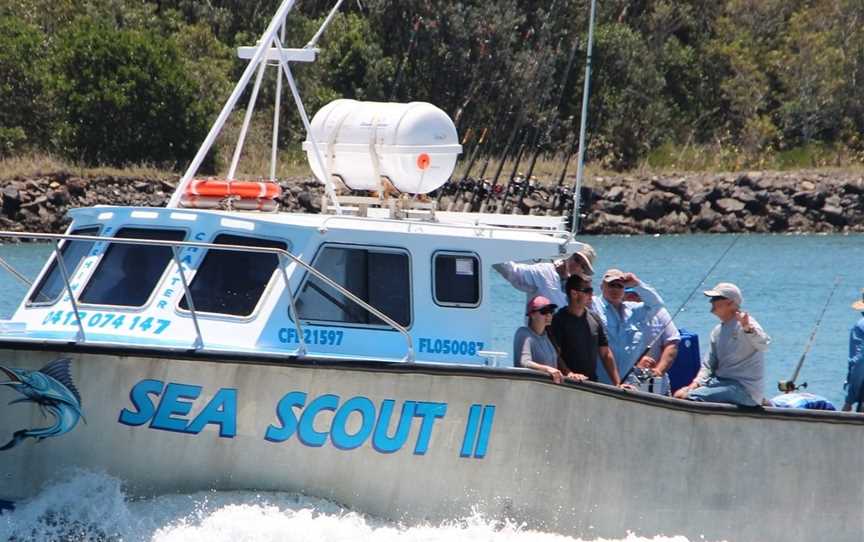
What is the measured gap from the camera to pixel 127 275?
1039 cm

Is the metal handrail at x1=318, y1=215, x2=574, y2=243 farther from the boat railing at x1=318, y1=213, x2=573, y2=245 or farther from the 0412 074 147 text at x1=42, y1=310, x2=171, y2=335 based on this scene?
the 0412 074 147 text at x1=42, y1=310, x2=171, y2=335

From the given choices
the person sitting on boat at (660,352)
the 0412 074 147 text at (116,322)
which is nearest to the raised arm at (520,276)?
the person sitting on boat at (660,352)

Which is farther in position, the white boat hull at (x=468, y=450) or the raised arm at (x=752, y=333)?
the raised arm at (x=752, y=333)

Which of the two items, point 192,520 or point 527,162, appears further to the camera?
point 527,162

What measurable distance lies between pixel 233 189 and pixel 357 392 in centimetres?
199

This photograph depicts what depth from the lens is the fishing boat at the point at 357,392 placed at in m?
9.74

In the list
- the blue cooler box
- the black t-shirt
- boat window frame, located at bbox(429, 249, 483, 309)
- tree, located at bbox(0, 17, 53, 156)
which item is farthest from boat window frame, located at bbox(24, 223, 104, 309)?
tree, located at bbox(0, 17, 53, 156)

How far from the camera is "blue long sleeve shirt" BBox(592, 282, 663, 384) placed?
11242 mm

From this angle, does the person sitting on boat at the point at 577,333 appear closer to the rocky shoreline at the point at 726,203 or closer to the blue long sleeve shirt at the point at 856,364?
the blue long sleeve shirt at the point at 856,364

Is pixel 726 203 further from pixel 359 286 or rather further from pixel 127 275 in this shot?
pixel 127 275

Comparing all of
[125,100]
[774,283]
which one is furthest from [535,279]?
[125,100]

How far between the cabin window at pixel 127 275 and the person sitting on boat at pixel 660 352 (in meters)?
3.37

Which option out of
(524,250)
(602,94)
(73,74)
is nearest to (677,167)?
(602,94)

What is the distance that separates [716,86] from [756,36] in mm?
3267
